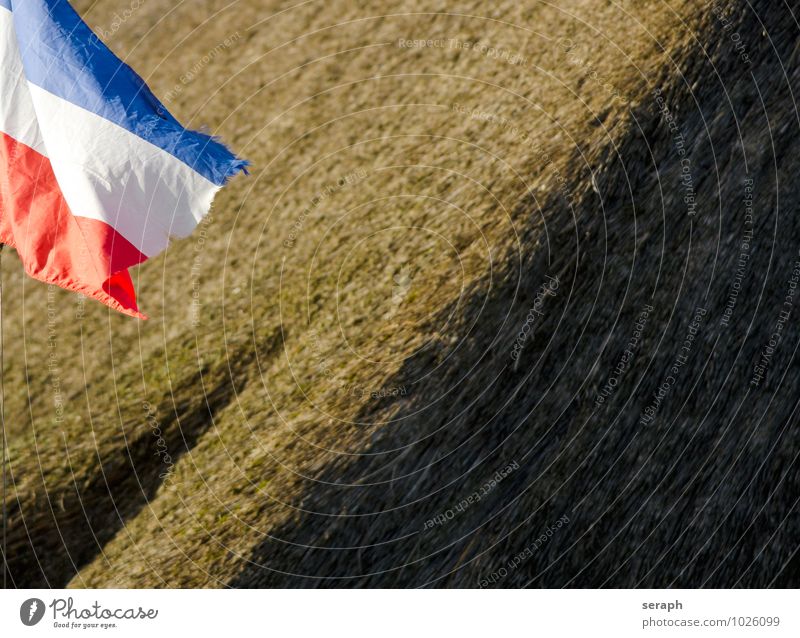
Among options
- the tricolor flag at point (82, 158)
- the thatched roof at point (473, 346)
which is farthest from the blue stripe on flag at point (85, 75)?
the thatched roof at point (473, 346)

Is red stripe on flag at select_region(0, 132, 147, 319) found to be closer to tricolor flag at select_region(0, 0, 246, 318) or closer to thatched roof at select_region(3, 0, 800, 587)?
tricolor flag at select_region(0, 0, 246, 318)

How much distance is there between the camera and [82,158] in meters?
7.88

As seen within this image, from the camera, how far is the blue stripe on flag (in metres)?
7.77

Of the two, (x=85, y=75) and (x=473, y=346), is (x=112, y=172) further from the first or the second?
(x=473, y=346)

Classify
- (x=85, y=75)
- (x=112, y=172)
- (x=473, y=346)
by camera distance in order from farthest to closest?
(x=473, y=346)
(x=112, y=172)
(x=85, y=75)

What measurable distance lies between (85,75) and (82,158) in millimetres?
743

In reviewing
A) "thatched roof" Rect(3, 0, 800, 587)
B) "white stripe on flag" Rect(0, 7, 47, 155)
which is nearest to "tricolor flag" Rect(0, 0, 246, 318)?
"white stripe on flag" Rect(0, 7, 47, 155)

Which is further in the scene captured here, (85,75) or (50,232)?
(50,232)

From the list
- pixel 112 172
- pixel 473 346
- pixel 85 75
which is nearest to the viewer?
pixel 85 75

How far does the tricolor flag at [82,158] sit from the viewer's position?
7.79 m

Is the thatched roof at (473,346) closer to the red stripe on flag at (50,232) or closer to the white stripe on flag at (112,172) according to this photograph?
the red stripe on flag at (50,232)

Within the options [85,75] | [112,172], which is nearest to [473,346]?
[112,172]

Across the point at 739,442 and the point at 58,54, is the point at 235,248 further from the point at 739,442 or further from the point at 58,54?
the point at 739,442
